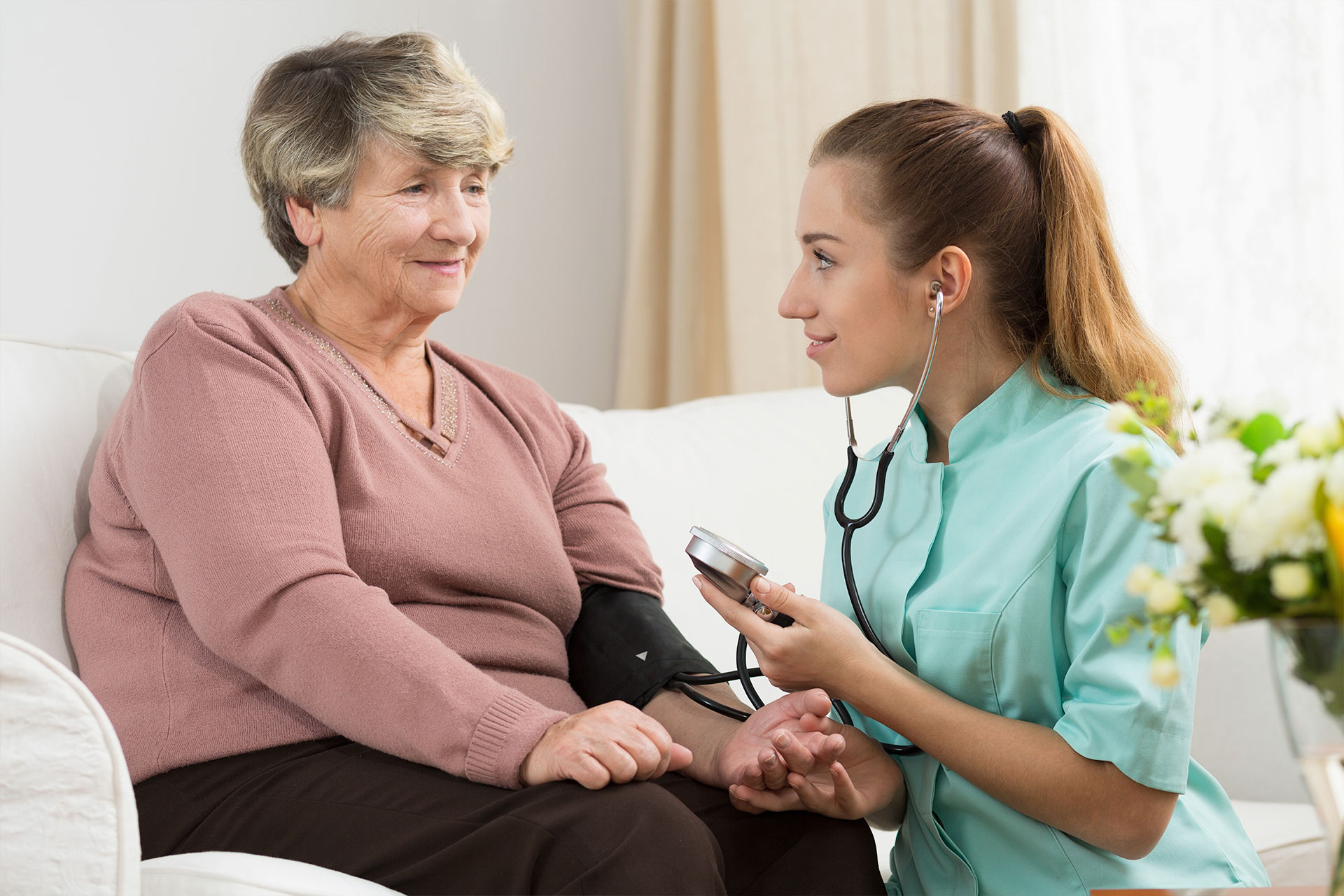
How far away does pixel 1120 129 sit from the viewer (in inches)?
88.4

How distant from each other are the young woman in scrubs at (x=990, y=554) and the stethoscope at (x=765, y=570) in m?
0.02

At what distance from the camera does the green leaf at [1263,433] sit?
639mm

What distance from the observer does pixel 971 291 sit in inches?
49.7

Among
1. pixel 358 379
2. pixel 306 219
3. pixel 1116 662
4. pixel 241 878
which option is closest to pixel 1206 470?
pixel 1116 662

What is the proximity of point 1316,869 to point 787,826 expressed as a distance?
0.70m

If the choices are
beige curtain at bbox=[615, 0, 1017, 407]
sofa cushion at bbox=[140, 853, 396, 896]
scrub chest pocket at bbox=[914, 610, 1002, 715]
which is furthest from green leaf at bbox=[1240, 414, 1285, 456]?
beige curtain at bbox=[615, 0, 1017, 407]

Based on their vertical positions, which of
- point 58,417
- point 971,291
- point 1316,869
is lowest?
point 1316,869

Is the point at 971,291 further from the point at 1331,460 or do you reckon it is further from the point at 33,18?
the point at 33,18

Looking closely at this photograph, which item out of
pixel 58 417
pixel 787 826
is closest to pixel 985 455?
pixel 787 826

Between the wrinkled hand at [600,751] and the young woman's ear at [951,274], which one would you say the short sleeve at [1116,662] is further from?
the wrinkled hand at [600,751]

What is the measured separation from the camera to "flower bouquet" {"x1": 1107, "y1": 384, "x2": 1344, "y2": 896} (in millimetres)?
564

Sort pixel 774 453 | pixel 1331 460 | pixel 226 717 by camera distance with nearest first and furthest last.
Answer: pixel 1331 460, pixel 226 717, pixel 774 453

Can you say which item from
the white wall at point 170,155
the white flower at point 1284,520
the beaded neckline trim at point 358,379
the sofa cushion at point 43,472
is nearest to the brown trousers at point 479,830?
the sofa cushion at point 43,472

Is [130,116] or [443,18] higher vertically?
[443,18]
